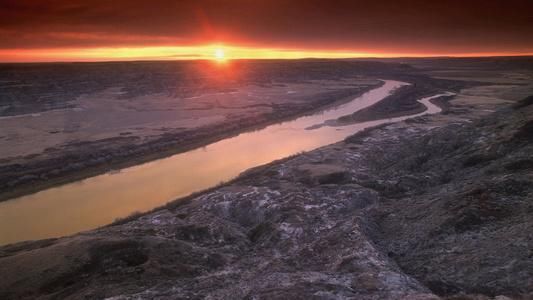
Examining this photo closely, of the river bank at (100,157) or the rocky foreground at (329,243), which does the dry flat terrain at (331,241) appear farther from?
the river bank at (100,157)

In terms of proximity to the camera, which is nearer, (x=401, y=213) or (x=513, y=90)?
(x=401, y=213)

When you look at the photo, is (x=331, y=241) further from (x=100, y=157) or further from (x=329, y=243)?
(x=100, y=157)

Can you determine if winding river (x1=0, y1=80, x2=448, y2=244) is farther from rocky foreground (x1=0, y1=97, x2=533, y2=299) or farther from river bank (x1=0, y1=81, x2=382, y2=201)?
rocky foreground (x1=0, y1=97, x2=533, y2=299)

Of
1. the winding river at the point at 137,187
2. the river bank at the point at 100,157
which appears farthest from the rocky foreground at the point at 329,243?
the river bank at the point at 100,157

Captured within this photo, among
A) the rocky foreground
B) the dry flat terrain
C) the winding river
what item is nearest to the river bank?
the winding river

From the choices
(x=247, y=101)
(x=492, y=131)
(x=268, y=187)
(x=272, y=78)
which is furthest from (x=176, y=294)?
(x=272, y=78)

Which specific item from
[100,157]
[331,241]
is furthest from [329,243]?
[100,157]

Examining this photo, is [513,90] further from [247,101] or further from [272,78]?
[272,78]
